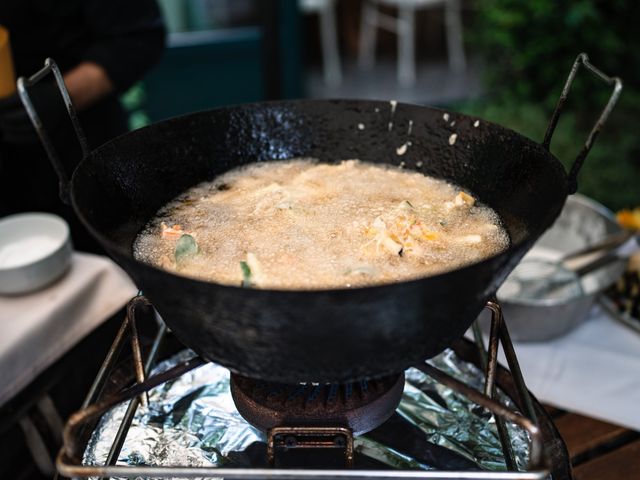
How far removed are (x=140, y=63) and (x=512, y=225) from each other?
1.92 meters

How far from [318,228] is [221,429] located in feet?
1.88

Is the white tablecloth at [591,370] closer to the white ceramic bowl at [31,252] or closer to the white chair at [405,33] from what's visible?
the white ceramic bowl at [31,252]

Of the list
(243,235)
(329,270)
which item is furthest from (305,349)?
(243,235)

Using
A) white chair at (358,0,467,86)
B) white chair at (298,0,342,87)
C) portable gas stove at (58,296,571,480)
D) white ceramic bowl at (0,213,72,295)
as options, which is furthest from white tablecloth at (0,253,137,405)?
white chair at (358,0,467,86)

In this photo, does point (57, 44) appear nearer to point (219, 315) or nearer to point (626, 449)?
point (219, 315)

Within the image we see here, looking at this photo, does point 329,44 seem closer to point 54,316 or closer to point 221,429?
point 54,316

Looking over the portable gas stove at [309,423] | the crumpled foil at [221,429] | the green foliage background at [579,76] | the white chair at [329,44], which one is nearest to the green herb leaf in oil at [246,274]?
the portable gas stove at [309,423]

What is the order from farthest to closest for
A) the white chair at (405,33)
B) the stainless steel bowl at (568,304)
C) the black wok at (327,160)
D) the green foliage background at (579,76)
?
1. the white chair at (405,33)
2. the green foliage background at (579,76)
3. the stainless steel bowl at (568,304)
4. the black wok at (327,160)

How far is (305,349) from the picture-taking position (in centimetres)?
100

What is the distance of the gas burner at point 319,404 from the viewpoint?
4.35 feet

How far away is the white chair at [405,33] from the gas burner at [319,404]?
5.60 meters

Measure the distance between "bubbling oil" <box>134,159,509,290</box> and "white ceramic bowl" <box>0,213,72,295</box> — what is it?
719 millimetres

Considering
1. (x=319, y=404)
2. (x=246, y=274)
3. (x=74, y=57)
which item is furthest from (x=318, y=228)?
(x=74, y=57)

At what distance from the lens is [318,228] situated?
1413 mm
